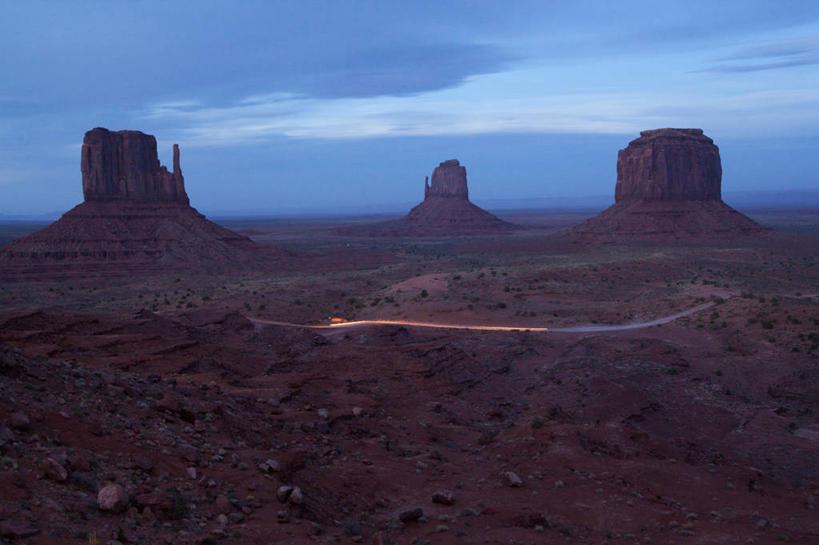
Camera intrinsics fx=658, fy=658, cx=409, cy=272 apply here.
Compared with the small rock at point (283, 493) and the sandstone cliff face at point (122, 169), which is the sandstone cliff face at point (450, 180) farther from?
the small rock at point (283, 493)

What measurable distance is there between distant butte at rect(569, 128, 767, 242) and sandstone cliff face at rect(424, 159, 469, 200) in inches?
2186

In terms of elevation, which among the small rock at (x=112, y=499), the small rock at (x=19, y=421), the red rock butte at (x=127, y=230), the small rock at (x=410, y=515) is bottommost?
the small rock at (x=410, y=515)

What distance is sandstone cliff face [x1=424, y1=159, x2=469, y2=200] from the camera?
153250 mm

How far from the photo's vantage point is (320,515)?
10.1 meters

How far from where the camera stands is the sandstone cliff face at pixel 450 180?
153250 millimetres

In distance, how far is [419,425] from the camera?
54.9 feet

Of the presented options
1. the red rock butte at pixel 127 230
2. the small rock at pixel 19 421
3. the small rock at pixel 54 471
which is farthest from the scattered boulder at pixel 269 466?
the red rock butte at pixel 127 230

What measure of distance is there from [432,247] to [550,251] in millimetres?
23158

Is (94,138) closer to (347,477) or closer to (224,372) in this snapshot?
(224,372)

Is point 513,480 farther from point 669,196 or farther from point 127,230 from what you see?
point 669,196

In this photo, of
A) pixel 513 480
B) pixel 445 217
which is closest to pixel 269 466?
pixel 513 480

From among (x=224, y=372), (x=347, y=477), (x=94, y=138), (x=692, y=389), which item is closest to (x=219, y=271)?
(x=94, y=138)

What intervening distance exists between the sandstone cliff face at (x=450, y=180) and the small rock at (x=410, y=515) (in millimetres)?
144550

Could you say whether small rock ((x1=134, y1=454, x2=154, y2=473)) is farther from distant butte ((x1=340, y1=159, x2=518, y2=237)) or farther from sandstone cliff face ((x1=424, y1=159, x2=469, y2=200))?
sandstone cliff face ((x1=424, y1=159, x2=469, y2=200))
